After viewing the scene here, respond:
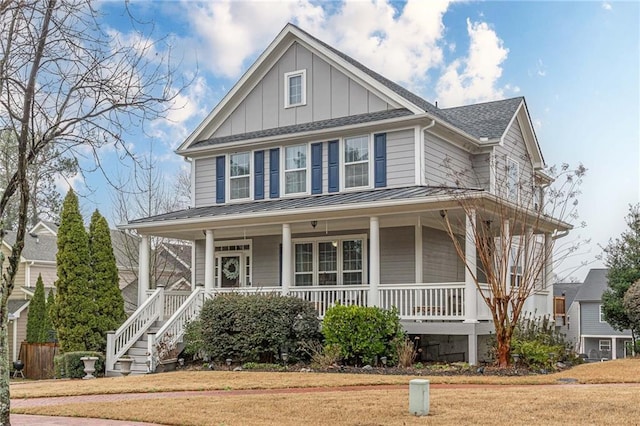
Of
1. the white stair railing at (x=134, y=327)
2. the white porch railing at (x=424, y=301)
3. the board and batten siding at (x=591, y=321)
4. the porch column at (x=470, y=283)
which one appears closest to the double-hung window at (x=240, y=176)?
the white stair railing at (x=134, y=327)

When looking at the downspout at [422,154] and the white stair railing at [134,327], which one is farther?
the downspout at [422,154]

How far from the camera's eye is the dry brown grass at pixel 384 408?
29.6 ft

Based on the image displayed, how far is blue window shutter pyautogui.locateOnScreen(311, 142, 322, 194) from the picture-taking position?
2002 centimetres

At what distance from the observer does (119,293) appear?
21359 millimetres

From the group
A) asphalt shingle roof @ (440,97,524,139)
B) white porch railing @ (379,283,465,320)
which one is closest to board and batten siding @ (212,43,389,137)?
asphalt shingle roof @ (440,97,524,139)

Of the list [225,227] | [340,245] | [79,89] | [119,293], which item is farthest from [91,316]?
[79,89]

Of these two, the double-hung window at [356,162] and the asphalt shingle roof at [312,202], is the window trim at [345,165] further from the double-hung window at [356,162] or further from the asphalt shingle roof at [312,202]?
the asphalt shingle roof at [312,202]

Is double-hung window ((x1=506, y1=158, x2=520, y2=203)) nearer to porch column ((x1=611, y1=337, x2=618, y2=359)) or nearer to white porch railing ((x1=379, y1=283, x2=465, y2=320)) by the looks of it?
white porch railing ((x1=379, y1=283, x2=465, y2=320))

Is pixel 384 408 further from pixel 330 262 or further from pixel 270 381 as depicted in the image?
pixel 330 262

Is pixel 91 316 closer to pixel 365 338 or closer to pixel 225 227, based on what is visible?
pixel 225 227

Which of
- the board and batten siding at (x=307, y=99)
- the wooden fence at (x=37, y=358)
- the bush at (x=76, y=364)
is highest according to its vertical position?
the board and batten siding at (x=307, y=99)

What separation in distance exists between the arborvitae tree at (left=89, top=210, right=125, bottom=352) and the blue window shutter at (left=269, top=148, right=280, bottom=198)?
4947mm

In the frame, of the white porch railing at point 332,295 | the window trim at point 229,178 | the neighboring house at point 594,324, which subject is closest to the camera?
the white porch railing at point 332,295

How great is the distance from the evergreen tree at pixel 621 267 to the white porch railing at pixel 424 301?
759 cm
